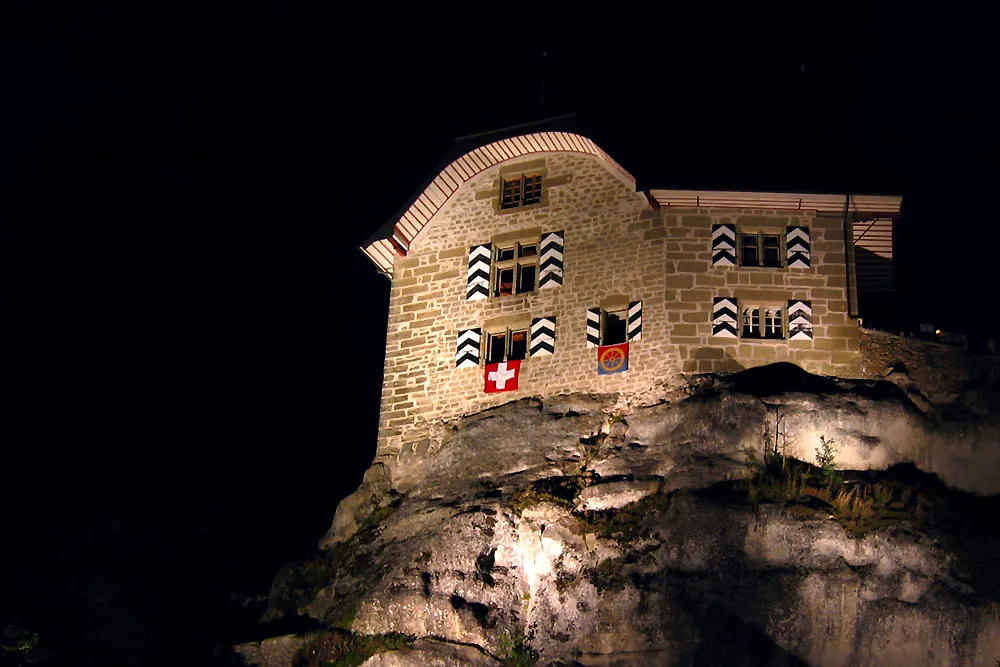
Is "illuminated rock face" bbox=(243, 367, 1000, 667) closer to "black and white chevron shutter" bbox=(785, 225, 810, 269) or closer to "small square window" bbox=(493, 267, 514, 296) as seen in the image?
→ "black and white chevron shutter" bbox=(785, 225, 810, 269)

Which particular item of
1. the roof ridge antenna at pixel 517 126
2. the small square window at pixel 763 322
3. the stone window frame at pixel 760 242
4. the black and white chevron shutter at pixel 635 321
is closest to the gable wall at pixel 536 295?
the black and white chevron shutter at pixel 635 321

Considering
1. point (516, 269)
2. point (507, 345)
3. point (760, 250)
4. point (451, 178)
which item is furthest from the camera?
point (451, 178)

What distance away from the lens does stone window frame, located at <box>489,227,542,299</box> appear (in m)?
37.2

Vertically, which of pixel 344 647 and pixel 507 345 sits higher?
pixel 507 345

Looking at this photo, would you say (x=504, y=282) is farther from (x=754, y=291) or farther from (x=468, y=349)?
(x=754, y=291)

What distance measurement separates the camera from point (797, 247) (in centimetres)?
3544

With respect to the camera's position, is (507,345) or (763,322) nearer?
(763,322)

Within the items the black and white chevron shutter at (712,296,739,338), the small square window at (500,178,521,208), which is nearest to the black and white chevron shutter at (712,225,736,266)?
the black and white chevron shutter at (712,296,739,338)

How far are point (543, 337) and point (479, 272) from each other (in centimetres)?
260

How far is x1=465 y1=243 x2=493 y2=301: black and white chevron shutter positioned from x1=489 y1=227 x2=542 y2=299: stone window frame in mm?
99

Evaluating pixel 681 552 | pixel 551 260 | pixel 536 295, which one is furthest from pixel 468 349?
pixel 681 552

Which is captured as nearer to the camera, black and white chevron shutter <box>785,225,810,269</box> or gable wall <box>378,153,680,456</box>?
black and white chevron shutter <box>785,225,810,269</box>

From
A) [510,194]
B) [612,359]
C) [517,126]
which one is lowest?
[612,359]

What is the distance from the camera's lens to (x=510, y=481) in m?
33.8
